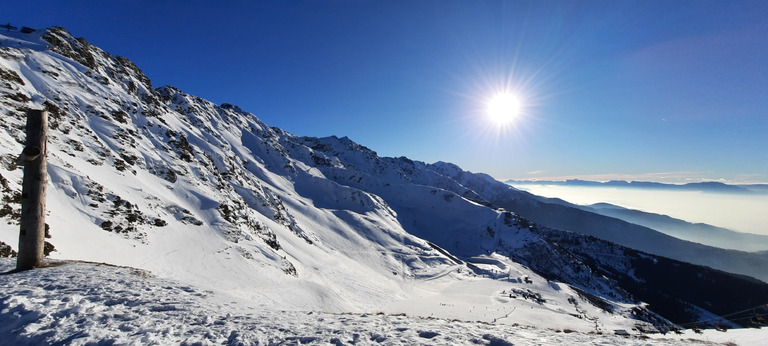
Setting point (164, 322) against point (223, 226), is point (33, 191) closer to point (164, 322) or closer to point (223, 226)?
point (164, 322)

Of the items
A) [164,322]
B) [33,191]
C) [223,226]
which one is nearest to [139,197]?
[223,226]

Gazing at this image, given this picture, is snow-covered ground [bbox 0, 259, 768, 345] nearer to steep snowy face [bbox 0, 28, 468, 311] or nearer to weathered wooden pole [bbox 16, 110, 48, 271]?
weathered wooden pole [bbox 16, 110, 48, 271]

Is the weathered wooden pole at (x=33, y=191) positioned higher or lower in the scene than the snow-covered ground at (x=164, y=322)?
higher

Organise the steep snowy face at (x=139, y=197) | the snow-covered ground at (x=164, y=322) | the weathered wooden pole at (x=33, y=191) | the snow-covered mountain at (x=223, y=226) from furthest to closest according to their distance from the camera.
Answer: the snow-covered mountain at (x=223, y=226) < the steep snowy face at (x=139, y=197) < the weathered wooden pole at (x=33, y=191) < the snow-covered ground at (x=164, y=322)

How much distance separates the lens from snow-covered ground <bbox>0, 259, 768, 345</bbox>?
6703mm

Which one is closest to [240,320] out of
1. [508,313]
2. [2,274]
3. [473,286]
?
[2,274]

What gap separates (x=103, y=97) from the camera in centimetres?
6153

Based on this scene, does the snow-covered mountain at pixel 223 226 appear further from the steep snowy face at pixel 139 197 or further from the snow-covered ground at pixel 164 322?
the snow-covered ground at pixel 164 322

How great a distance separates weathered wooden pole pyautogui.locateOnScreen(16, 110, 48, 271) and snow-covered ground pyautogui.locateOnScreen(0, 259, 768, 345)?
74cm

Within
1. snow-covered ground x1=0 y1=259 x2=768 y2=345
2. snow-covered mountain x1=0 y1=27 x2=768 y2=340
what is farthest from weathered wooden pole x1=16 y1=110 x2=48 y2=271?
snow-covered mountain x1=0 y1=27 x2=768 y2=340

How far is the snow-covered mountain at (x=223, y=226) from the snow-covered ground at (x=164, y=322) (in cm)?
344

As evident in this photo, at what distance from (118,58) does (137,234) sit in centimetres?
9295

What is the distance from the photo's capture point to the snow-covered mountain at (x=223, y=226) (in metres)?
30.8

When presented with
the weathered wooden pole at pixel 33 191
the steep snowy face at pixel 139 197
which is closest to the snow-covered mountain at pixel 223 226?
the steep snowy face at pixel 139 197
